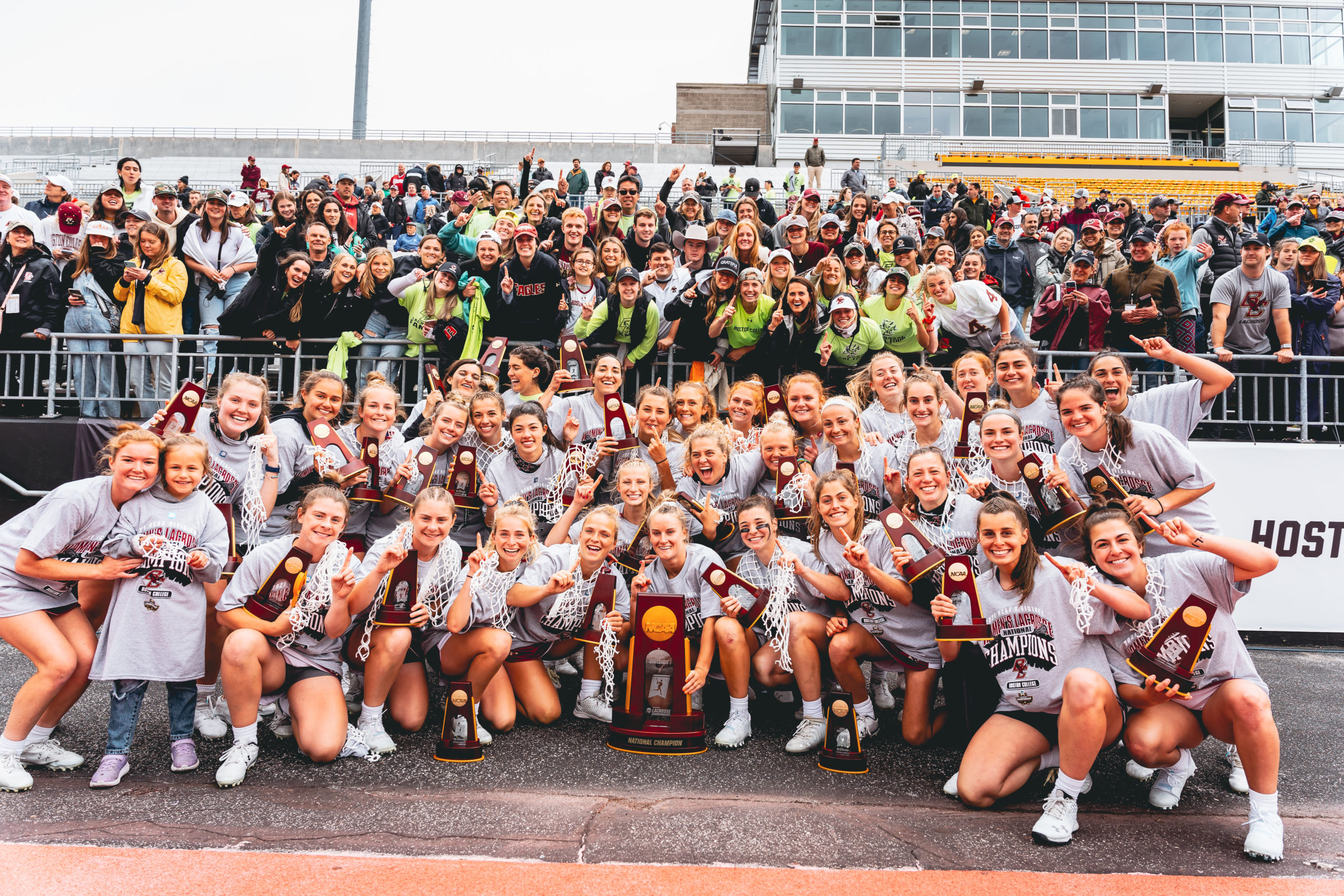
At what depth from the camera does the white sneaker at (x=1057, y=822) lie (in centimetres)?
354

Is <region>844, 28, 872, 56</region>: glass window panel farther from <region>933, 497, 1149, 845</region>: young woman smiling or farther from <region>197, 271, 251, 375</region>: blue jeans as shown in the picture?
<region>933, 497, 1149, 845</region>: young woman smiling

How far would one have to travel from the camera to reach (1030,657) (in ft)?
13.3

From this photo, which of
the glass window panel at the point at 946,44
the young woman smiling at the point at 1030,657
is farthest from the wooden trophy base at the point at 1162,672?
the glass window panel at the point at 946,44

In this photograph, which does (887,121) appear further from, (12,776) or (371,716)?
(12,776)

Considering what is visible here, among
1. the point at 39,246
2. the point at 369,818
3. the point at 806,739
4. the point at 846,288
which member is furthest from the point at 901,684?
the point at 39,246

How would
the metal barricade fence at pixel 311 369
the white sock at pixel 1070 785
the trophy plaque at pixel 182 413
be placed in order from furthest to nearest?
the metal barricade fence at pixel 311 369 → the trophy plaque at pixel 182 413 → the white sock at pixel 1070 785

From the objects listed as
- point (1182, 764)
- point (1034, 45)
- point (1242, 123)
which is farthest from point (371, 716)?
point (1242, 123)

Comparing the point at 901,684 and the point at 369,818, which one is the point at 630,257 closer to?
the point at 901,684

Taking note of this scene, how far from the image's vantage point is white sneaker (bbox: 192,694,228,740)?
4.66 m

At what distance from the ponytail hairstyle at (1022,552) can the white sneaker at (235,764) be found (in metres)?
3.73

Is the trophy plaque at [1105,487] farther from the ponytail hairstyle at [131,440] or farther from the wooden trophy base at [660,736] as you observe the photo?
the ponytail hairstyle at [131,440]

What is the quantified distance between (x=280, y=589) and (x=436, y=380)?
2827 mm

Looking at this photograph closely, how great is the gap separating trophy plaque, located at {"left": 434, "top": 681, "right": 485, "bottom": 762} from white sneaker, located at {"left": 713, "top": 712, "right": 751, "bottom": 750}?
1283 mm

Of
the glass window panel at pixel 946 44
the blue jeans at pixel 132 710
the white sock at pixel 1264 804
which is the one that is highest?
the glass window panel at pixel 946 44
